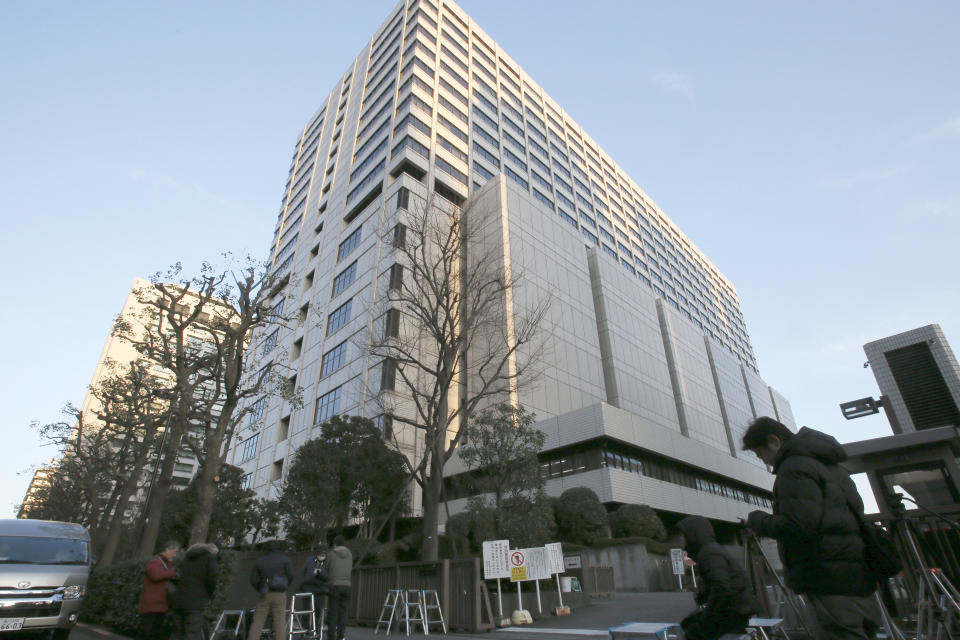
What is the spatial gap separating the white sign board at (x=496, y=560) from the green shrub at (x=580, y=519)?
11.6 meters

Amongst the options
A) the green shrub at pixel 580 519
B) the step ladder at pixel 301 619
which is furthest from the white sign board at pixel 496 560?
the green shrub at pixel 580 519

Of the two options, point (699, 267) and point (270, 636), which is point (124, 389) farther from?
point (699, 267)

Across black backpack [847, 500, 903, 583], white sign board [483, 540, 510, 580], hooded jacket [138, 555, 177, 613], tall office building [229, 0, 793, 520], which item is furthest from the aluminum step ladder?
tall office building [229, 0, 793, 520]

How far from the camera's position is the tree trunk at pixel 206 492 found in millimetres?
11539

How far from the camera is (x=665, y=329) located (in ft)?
170

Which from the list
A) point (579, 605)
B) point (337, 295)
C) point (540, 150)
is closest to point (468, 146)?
point (540, 150)

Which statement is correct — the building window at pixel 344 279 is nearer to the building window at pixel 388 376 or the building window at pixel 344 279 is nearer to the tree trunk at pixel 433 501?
the building window at pixel 388 376

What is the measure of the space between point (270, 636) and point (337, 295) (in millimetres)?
32465

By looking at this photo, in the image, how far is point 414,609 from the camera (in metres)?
10.1

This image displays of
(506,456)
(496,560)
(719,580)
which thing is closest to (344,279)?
(506,456)

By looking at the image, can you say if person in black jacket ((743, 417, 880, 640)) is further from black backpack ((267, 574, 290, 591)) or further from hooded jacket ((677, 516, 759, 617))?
black backpack ((267, 574, 290, 591))

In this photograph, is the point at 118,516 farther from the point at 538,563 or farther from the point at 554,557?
the point at 554,557

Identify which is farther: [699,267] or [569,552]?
[699,267]

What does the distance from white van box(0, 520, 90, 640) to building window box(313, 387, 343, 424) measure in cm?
2232
